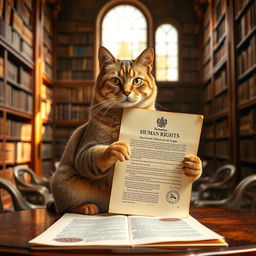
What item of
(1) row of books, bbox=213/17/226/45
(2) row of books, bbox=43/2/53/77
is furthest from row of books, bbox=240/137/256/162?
(2) row of books, bbox=43/2/53/77

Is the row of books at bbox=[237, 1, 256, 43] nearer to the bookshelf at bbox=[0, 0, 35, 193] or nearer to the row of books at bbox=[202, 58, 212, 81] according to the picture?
the row of books at bbox=[202, 58, 212, 81]

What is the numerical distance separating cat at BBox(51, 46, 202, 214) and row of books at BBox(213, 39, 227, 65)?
150 inches

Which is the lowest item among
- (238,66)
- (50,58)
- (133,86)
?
(133,86)

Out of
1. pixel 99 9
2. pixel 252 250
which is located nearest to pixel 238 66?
pixel 99 9

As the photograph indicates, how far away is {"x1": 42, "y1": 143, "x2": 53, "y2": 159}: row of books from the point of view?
5.36 metres

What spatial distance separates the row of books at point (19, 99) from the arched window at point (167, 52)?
8.21ft

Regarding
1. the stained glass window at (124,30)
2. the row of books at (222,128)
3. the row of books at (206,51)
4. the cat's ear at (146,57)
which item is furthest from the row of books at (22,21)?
the cat's ear at (146,57)

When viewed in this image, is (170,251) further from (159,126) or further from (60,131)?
(60,131)

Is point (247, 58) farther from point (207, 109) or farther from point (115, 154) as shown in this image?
point (115, 154)

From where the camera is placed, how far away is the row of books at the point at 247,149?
3.39m

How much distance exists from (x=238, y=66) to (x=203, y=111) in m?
2.01

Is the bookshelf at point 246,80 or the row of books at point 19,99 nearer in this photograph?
the bookshelf at point 246,80

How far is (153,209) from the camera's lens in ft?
2.80

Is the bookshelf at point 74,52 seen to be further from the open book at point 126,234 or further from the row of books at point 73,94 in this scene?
the open book at point 126,234
